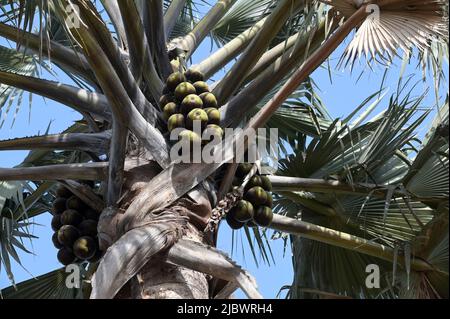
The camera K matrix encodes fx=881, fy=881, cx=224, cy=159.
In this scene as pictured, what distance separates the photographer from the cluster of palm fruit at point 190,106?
473 cm

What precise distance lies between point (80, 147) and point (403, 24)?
1989 millimetres

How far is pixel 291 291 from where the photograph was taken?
5.52 meters

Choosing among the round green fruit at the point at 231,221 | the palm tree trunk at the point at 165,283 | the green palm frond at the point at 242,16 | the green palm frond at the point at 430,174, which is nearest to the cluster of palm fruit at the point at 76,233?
the palm tree trunk at the point at 165,283

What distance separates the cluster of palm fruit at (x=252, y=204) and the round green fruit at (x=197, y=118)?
0.37m

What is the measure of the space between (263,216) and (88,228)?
976 mm

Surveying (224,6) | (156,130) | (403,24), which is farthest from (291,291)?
(224,6)

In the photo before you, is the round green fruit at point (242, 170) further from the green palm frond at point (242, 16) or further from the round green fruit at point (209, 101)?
the green palm frond at point (242, 16)

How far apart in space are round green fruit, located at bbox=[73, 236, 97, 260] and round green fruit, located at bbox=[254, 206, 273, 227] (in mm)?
912

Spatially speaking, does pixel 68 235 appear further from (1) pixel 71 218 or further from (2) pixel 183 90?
(2) pixel 183 90

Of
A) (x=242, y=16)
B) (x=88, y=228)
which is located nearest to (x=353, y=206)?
(x=88, y=228)
